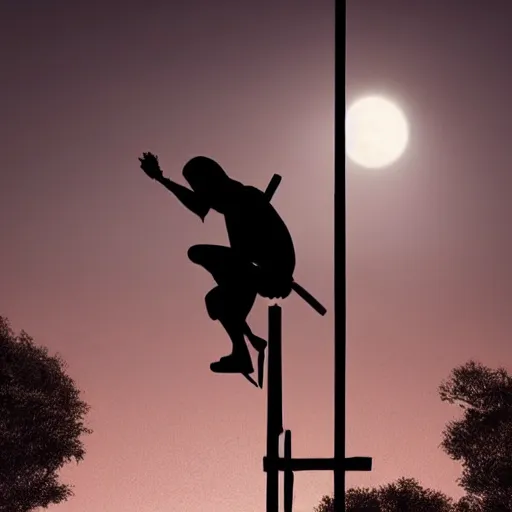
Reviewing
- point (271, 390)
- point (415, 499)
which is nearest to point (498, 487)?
point (415, 499)

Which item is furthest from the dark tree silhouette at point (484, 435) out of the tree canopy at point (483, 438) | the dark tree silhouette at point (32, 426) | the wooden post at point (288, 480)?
the wooden post at point (288, 480)

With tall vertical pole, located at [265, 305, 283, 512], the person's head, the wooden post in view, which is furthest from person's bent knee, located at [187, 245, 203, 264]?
the wooden post

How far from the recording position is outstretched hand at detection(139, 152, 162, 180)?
460 inches

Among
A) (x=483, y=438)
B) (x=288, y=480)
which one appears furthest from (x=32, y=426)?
(x=288, y=480)

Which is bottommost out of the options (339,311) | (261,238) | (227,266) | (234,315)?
(339,311)

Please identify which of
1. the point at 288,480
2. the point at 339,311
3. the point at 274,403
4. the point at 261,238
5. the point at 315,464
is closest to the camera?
the point at 339,311

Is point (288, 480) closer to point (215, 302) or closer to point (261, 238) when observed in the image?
point (215, 302)

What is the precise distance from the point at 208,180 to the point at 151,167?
0.73m

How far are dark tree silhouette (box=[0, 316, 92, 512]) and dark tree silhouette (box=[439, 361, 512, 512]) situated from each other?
2332cm

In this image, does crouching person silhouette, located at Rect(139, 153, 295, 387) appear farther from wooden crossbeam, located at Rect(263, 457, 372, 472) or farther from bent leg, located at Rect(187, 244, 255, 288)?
wooden crossbeam, located at Rect(263, 457, 372, 472)

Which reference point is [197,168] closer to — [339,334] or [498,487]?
[339,334]

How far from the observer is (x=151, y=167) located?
11680 millimetres

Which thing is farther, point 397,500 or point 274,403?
point 397,500

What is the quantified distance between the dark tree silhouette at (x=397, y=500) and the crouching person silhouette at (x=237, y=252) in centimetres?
5805
